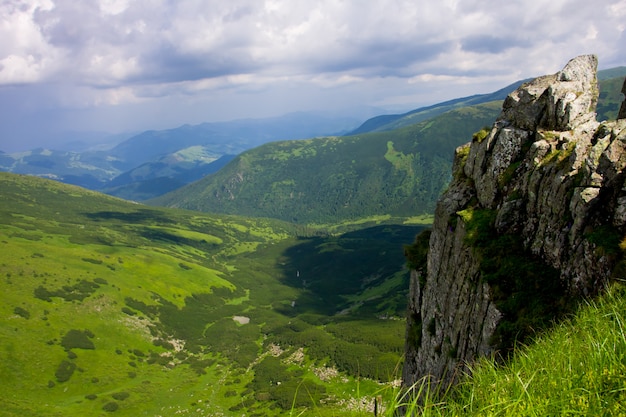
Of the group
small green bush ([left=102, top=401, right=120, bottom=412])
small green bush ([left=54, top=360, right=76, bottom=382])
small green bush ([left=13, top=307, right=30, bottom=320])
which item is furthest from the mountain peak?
small green bush ([left=13, top=307, right=30, bottom=320])

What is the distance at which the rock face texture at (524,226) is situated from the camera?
1744 centimetres

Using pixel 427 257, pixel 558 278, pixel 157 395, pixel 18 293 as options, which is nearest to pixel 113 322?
pixel 18 293

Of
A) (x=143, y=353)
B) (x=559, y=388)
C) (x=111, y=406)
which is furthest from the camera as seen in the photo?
(x=143, y=353)

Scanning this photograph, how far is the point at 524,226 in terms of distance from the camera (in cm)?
2236

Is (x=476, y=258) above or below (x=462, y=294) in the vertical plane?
above

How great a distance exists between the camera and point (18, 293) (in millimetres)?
157625

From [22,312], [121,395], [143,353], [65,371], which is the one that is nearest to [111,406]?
[121,395]

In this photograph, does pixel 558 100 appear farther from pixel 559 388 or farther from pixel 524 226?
pixel 559 388

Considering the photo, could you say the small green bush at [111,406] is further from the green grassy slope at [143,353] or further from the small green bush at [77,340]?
the small green bush at [77,340]

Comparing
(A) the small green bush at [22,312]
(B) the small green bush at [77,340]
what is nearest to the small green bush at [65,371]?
(B) the small green bush at [77,340]

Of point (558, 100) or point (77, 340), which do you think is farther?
point (77, 340)

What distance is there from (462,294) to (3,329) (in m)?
165

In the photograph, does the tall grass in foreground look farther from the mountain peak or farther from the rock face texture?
the mountain peak

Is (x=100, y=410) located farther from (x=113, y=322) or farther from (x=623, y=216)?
(x=623, y=216)
